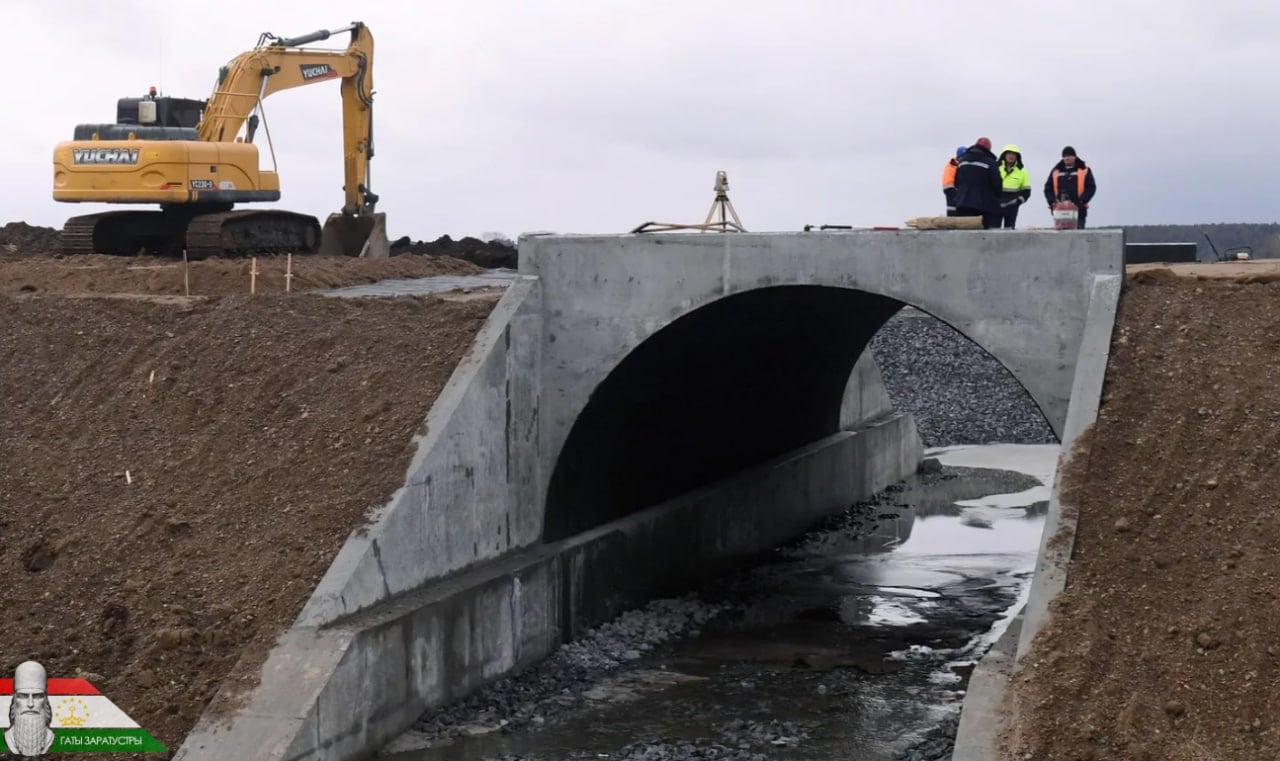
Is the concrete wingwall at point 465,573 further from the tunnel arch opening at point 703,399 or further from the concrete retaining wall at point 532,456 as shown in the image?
the tunnel arch opening at point 703,399

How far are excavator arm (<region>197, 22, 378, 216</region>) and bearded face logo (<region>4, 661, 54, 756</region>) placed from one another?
14.1 m

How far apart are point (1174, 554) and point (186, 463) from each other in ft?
27.7

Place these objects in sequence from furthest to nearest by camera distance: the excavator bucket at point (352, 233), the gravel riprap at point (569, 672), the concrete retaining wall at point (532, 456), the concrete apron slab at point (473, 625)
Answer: the excavator bucket at point (352, 233) → the gravel riprap at point (569, 672) → the concrete retaining wall at point (532, 456) → the concrete apron slab at point (473, 625)

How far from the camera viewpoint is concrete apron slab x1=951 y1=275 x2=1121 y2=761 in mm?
9641

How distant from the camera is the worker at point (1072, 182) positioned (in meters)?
17.2

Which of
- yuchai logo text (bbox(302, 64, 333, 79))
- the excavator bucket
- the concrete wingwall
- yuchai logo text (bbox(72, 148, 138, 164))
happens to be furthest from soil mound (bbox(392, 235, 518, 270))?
the concrete wingwall

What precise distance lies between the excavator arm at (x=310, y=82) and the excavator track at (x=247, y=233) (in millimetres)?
1308

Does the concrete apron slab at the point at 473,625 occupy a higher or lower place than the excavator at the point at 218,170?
lower

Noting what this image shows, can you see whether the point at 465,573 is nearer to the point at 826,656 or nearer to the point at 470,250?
the point at 826,656

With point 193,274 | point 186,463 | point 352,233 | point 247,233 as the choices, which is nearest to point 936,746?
point 186,463

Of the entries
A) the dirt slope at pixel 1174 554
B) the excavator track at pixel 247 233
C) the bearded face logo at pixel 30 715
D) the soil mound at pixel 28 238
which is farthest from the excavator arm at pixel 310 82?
the dirt slope at pixel 1174 554

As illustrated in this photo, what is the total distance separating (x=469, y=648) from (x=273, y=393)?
334cm

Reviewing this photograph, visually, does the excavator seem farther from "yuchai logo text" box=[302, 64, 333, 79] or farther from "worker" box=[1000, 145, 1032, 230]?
"worker" box=[1000, 145, 1032, 230]

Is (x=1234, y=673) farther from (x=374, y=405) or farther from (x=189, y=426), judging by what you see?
(x=189, y=426)
